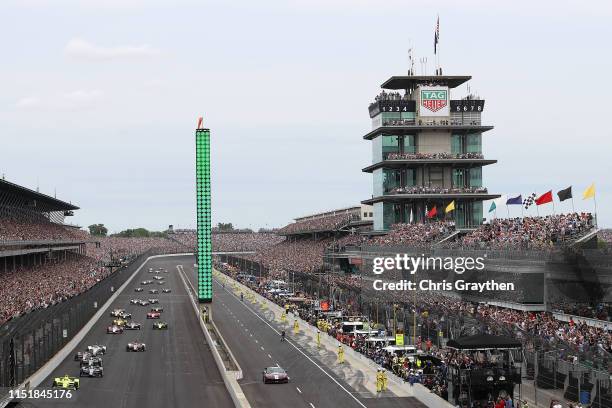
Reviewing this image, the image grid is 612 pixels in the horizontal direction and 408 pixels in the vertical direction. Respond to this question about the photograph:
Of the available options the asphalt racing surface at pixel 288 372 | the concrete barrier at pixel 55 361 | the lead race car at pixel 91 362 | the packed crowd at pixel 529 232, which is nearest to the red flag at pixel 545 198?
the packed crowd at pixel 529 232

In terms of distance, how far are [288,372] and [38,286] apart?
128ft

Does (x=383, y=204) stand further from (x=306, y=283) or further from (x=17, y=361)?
(x=17, y=361)

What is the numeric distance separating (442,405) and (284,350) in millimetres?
27652

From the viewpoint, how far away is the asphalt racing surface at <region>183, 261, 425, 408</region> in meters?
44.4

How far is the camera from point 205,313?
9156cm

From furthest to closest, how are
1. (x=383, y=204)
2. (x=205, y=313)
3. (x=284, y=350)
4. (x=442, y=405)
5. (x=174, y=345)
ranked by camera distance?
(x=383, y=204), (x=205, y=313), (x=174, y=345), (x=284, y=350), (x=442, y=405)

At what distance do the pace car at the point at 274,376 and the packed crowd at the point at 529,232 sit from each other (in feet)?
63.3

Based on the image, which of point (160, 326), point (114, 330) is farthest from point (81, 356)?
point (160, 326)

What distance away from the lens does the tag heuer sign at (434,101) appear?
11775cm

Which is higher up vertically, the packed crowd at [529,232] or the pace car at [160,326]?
the packed crowd at [529,232]

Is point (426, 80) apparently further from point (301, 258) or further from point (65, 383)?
point (65, 383)

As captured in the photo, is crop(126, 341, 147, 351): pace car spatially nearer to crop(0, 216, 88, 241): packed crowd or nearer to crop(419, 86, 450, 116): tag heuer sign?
crop(0, 216, 88, 241): packed crowd

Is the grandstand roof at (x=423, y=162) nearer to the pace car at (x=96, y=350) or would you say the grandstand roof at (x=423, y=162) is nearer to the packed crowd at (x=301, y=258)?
the packed crowd at (x=301, y=258)

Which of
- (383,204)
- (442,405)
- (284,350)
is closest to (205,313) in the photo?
(284,350)
